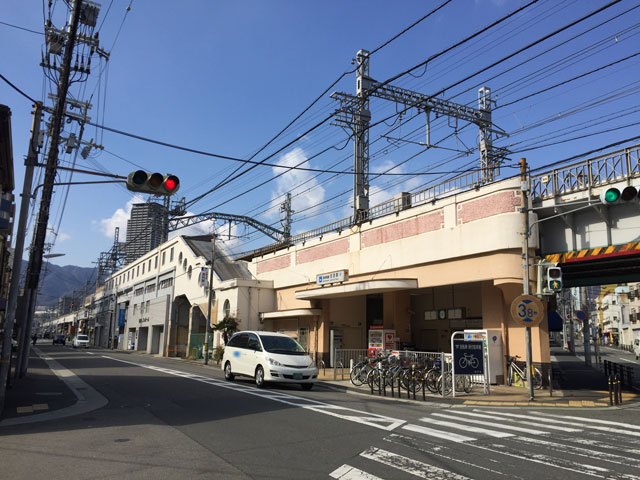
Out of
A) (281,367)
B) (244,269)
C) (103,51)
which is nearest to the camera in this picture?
(281,367)

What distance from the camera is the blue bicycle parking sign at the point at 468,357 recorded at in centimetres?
1473

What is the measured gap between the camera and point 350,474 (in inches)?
238

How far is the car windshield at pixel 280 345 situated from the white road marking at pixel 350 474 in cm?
1061

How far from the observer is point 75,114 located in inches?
904

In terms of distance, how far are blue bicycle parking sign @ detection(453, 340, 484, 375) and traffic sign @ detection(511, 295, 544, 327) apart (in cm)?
166

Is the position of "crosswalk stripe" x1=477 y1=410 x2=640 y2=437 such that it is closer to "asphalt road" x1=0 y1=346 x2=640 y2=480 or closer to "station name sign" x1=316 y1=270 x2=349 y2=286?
"asphalt road" x1=0 y1=346 x2=640 y2=480

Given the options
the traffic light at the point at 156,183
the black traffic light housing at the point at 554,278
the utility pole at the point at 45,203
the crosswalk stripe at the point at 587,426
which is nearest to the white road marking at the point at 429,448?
the crosswalk stripe at the point at 587,426

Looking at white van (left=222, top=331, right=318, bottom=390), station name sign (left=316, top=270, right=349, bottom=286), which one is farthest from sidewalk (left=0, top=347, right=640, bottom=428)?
station name sign (left=316, top=270, right=349, bottom=286)

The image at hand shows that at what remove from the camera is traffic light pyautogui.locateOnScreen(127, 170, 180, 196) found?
9789 millimetres

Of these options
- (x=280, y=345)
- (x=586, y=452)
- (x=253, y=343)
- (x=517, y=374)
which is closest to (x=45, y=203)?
(x=253, y=343)

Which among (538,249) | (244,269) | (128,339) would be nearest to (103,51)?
(538,249)

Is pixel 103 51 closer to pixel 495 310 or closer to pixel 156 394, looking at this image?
pixel 156 394

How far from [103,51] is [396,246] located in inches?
616

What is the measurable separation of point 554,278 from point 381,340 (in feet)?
34.0
